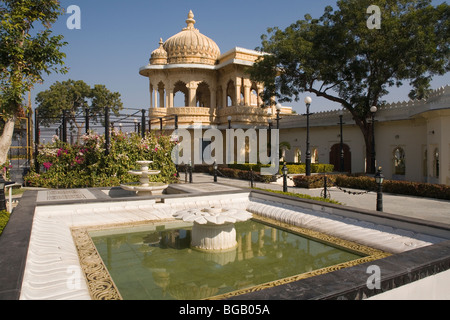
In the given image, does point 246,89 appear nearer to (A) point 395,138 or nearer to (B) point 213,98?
(B) point 213,98

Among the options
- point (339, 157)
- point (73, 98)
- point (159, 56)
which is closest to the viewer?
point (339, 157)

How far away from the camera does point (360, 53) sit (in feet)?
60.2

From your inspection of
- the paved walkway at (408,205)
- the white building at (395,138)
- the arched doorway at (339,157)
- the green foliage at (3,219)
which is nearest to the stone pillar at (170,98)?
the white building at (395,138)

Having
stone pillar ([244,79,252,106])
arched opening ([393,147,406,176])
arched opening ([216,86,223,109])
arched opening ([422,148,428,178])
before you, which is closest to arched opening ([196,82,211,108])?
arched opening ([216,86,223,109])

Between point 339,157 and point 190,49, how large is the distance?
15487 millimetres

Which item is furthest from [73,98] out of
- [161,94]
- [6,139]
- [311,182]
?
[311,182]

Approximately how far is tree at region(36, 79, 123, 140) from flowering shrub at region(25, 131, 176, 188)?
2599cm

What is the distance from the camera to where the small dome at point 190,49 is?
27.7 m

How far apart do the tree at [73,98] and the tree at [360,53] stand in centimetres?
2640

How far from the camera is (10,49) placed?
39.6 ft

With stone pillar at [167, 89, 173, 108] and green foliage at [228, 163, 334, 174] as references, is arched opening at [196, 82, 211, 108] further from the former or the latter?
green foliage at [228, 163, 334, 174]

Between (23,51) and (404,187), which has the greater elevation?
(23,51)
